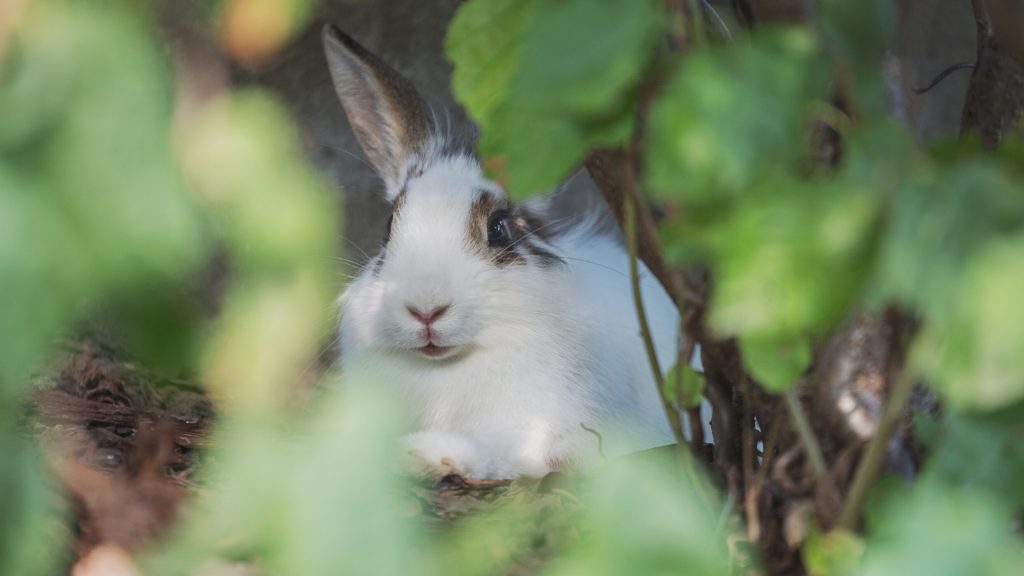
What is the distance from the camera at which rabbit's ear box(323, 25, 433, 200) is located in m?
3.68

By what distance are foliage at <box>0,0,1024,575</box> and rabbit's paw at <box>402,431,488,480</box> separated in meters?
1.53

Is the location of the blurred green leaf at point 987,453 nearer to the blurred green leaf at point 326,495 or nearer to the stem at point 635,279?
the stem at point 635,279

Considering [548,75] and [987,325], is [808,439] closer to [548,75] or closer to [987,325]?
[987,325]

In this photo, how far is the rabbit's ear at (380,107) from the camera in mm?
3684

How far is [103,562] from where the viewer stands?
150cm

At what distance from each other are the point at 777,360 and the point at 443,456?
5.41ft

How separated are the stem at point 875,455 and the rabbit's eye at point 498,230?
5.96 feet

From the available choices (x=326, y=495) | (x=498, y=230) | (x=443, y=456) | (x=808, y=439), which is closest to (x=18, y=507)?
(x=326, y=495)

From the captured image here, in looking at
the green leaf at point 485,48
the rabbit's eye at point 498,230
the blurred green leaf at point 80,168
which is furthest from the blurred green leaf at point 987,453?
the rabbit's eye at point 498,230

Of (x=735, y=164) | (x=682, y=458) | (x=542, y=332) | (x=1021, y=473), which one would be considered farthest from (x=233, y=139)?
(x=542, y=332)

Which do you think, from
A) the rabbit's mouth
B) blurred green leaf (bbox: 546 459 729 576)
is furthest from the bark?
blurred green leaf (bbox: 546 459 729 576)

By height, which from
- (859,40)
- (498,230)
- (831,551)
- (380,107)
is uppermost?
(380,107)

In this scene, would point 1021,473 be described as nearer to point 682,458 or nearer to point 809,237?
point 809,237

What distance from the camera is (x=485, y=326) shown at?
3.33 meters
